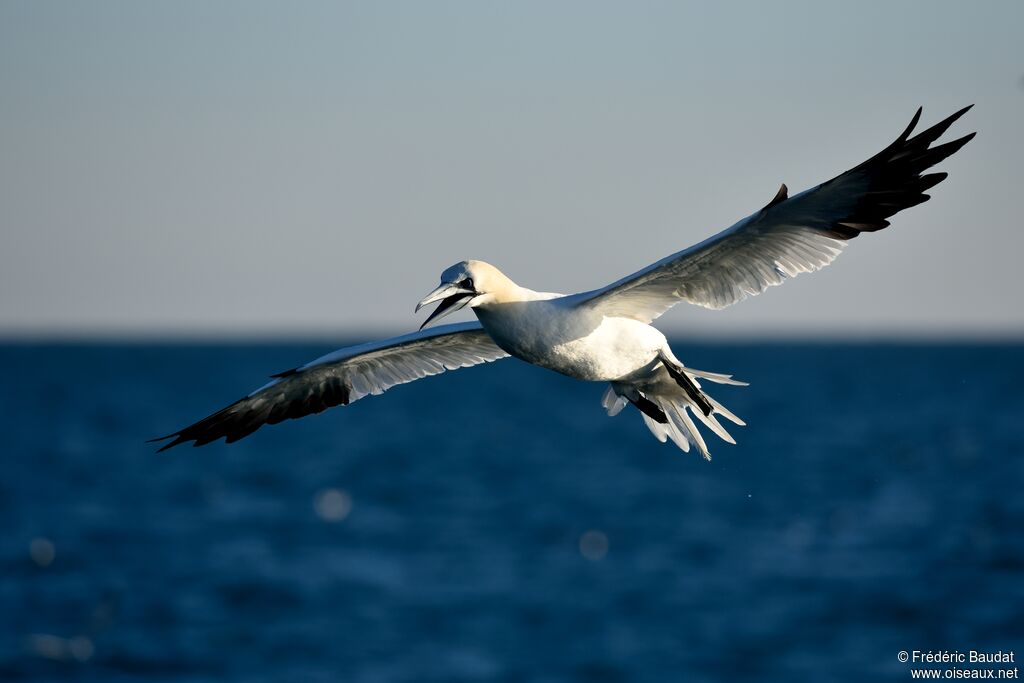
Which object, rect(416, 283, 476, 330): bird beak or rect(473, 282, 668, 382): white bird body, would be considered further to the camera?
rect(473, 282, 668, 382): white bird body

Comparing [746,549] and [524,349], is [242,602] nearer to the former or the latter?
[746,549]

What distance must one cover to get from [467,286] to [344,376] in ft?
8.94

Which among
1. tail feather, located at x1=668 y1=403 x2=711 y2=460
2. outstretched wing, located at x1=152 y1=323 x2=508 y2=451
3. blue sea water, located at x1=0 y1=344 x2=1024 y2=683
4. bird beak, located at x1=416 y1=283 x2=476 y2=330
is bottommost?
blue sea water, located at x1=0 y1=344 x2=1024 y2=683

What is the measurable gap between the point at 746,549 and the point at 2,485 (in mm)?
28005

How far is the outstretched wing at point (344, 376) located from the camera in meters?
10.4

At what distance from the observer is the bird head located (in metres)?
8.46

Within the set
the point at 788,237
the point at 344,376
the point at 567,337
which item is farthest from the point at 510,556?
the point at 788,237

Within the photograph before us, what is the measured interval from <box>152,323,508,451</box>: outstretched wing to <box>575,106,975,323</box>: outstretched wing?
1.67 metres

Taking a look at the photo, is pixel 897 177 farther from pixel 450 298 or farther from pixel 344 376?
pixel 344 376

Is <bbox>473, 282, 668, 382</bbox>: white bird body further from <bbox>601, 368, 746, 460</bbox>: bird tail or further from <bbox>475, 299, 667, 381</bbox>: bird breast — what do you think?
<bbox>601, 368, 746, 460</bbox>: bird tail

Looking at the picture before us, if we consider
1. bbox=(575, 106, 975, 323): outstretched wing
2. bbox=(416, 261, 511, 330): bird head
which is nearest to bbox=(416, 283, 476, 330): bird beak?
bbox=(416, 261, 511, 330): bird head

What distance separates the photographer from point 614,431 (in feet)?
244

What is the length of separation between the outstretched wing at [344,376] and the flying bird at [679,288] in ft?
1.30

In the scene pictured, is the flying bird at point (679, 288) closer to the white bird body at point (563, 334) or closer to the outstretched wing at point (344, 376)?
the white bird body at point (563, 334)
